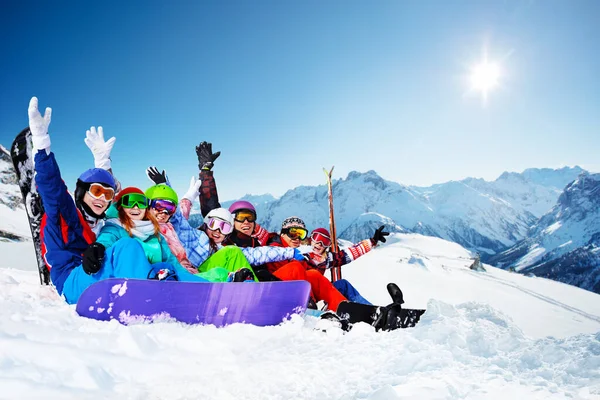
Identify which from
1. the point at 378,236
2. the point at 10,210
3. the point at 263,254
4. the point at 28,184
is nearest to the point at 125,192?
the point at 28,184

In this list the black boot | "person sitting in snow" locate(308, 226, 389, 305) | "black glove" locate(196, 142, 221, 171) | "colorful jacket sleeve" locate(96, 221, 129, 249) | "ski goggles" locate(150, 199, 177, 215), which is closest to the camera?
the black boot

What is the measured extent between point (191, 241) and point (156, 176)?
1.80 m

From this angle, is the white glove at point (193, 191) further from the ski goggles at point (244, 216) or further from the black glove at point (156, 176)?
the ski goggles at point (244, 216)

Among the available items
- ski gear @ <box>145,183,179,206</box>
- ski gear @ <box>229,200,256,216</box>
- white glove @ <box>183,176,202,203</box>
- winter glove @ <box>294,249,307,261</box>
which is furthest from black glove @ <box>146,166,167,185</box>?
winter glove @ <box>294,249,307,261</box>

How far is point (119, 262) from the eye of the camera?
3055 mm

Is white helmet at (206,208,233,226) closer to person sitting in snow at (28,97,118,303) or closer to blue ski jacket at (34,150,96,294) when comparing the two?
person sitting in snow at (28,97,118,303)

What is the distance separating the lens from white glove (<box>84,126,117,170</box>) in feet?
18.1

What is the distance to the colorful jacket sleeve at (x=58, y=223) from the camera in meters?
3.15

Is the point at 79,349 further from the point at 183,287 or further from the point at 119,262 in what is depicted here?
the point at 119,262

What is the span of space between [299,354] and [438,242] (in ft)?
282

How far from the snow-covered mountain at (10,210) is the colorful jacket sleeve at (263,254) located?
6.33 m

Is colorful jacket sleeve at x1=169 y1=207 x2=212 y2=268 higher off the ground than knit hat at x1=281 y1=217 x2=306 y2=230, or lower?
lower

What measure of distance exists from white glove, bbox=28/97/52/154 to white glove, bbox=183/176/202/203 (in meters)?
2.99

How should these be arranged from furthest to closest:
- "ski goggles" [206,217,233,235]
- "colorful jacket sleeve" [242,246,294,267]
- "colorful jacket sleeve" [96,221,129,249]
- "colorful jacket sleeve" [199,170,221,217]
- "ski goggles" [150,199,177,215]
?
"colorful jacket sleeve" [199,170,221,217]
"ski goggles" [206,217,233,235]
"colorful jacket sleeve" [242,246,294,267]
"ski goggles" [150,199,177,215]
"colorful jacket sleeve" [96,221,129,249]
